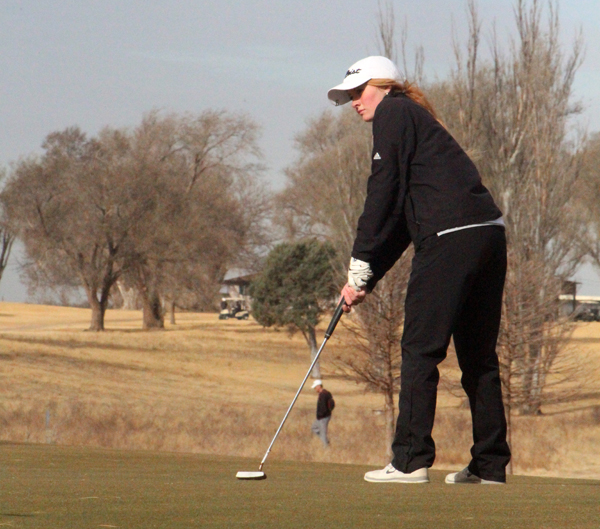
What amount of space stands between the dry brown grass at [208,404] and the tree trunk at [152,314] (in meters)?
1.69

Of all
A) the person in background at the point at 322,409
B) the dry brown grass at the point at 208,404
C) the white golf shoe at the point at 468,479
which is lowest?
the dry brown grass at the point at 208,404

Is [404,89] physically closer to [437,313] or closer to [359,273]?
[359,273]

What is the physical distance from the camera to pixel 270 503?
3557 mm

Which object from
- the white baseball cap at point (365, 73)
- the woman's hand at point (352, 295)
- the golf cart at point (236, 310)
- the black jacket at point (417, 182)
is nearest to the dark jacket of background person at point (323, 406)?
the woman's hand at point (352, 295)

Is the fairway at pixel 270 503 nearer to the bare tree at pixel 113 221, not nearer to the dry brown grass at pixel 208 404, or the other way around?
the dry brown grass at pixel 208 404

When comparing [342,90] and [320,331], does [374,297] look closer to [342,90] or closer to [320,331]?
[342,90]

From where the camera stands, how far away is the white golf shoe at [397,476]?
15.1ft

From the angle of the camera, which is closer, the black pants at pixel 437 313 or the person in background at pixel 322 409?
the black pants at pixel 437 313

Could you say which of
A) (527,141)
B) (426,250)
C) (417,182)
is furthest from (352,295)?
(527,141)

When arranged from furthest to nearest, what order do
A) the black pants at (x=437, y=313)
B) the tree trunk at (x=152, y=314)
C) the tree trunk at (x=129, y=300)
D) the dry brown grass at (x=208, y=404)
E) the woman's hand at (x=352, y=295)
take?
the tree trunk at (x=129, y=300) → the tree trunk at (x=152, y=314) → the dry brown grass at (x=208, y=404) → the woman's hand at (x=352, y=295) → the black pants at (x=437, y=313)

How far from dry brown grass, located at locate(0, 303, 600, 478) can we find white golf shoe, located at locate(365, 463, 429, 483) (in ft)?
49.8

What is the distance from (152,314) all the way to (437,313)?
5912cm

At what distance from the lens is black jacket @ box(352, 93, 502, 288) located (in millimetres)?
4598

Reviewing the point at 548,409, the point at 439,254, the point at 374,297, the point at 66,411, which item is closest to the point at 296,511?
the point at 439,254
